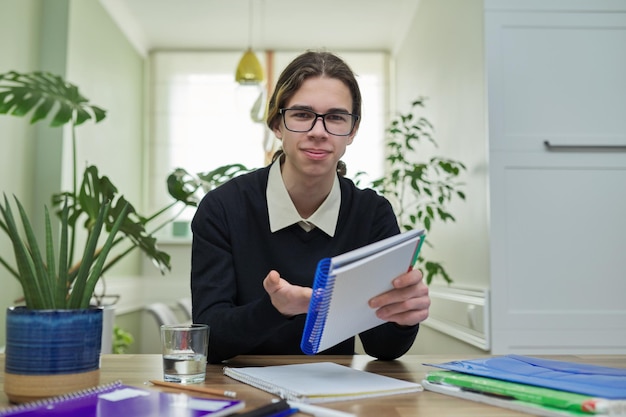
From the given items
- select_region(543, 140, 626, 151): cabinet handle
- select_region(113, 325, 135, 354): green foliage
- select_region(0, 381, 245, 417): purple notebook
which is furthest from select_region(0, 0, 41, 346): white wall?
select_region(0, 381, 245, 417): purple notebook

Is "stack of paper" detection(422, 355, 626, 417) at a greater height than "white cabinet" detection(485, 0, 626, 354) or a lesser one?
lesser

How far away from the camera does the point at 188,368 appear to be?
99cm

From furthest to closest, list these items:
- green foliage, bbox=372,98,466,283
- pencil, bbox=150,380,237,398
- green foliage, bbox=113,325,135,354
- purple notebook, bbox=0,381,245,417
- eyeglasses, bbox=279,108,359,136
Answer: green foliage, bbox=113,325,135,354, green foliage, bbox=372,98,466,283, eyeglasses, bbox=279,108,359,136, pencil, bbox=150,380,237,398, purple notebook, bbox=0,381,245,417

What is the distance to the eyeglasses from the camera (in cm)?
139

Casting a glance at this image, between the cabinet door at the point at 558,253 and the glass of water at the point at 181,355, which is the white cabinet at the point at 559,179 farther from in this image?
the glass of water at the point at 181,355

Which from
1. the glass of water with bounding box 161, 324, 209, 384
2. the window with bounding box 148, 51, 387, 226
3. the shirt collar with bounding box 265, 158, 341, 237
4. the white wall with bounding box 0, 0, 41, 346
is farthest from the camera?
the window with bounding box 148, 51, 387, 226

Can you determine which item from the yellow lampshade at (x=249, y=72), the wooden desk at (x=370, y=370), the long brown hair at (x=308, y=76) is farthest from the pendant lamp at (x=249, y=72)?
the wooden desk at (x=370, y=370)

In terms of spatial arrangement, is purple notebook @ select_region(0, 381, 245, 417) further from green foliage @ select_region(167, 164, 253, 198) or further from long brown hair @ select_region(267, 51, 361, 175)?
green foliage @ select_region(167, 164, 253, 198)

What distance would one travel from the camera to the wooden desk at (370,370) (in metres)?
0.81

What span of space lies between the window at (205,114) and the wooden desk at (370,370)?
4.66 m

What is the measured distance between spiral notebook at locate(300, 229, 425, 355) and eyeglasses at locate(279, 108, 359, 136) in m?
0.47

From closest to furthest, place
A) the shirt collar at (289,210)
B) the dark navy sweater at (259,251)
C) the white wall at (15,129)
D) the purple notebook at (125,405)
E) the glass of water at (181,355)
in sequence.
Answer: the purple notebook at (125,405) → the glass of water at (181,355) → the dark navy sweater at (259,251) → the shirt collar at (289,210) → the white wall at (15,129)

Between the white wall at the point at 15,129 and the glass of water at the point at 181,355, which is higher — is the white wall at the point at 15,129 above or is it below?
above

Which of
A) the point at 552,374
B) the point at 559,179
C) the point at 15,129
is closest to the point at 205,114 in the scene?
the point at 15,129
